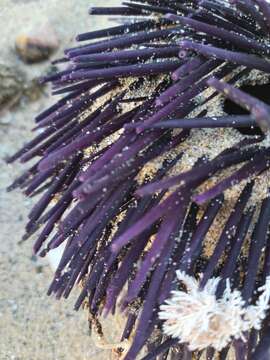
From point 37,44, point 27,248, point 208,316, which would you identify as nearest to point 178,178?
point 208,316

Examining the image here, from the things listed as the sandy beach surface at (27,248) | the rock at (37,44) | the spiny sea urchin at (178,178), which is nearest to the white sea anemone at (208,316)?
the spiny sea urchin at (178,178)

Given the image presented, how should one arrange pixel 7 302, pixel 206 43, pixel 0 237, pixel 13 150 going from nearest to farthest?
pixel 206 43
pixel 7 302
pixel 0 237
pixel 13 150

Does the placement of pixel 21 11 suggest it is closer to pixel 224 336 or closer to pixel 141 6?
pixel 141 6

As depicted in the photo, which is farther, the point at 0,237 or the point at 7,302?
the point at 0,237

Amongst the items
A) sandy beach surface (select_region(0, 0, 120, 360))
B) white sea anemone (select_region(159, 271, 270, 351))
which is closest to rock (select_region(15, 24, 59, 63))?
sandy beach surface (select_region(0, 0, 120, 360))

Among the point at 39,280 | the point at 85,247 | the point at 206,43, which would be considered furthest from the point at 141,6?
the point at 39,280

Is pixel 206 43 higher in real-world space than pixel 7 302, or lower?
higher

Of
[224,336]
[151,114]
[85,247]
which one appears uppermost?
[151,114]
